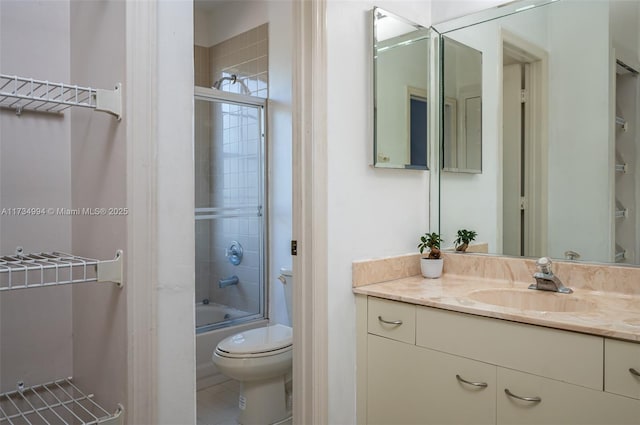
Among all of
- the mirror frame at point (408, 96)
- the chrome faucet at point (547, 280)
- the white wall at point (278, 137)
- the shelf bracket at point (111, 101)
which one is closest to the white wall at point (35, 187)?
the shelf bracket at point (111, 101)

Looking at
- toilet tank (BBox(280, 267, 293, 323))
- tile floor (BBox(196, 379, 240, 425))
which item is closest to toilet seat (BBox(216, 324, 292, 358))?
toilet tank (BBox(280, 267, 293, 323))

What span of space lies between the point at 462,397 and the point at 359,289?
520mm

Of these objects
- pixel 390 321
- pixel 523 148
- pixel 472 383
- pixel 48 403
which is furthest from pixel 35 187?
pixel 523 148

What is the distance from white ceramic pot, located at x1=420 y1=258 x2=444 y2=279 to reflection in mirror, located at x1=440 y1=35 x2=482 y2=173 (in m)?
0.45

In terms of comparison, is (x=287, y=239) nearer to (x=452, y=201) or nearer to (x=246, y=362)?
(x=246, y=362)

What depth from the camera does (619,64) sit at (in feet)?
5.58

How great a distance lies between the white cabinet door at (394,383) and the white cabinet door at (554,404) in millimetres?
298

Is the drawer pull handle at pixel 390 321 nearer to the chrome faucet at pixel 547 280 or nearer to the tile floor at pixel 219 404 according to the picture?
the chrome faucet at pixel 547 280

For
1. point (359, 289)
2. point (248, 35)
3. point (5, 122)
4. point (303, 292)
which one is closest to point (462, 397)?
point (359, 289)

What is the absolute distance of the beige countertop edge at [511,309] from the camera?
130cm

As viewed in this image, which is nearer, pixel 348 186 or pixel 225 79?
pixel 348 186

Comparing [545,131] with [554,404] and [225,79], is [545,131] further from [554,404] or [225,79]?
[225,79]

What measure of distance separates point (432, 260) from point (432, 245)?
0.07 meters

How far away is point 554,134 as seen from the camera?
189 cm
